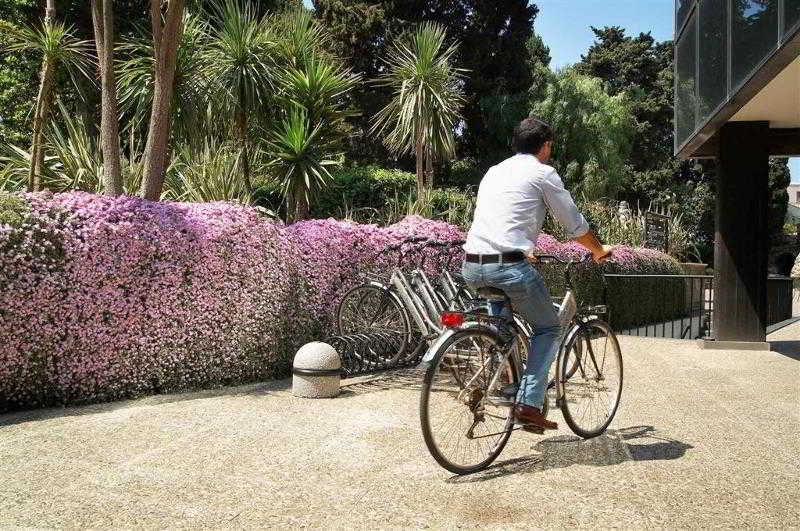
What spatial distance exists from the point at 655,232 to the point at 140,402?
1532cm

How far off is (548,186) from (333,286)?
159 inches

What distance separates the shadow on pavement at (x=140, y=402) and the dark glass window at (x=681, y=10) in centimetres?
924

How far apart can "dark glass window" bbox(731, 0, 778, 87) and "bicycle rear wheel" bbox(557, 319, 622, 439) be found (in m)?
3.44

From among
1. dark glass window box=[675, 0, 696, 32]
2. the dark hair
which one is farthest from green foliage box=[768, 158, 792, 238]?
the dark hair

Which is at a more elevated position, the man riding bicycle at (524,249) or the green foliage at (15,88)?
the green foliage at (15,88)

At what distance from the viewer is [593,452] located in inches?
180

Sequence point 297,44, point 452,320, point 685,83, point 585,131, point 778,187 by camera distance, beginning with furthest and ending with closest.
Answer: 1. point 778,187
2. point 585,131
3. point 297,44
4. point 685,83
5. point 452,320

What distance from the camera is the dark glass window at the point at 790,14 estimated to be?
5770 millimetres

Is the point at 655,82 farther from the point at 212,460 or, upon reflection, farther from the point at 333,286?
the point at 212,460

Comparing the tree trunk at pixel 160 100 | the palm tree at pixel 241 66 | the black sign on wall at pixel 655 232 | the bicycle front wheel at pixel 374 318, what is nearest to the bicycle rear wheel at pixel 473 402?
the bicycle front wheel at pixel 374 318

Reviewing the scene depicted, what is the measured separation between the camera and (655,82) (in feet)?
155

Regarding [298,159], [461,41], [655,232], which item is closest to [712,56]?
[298,159]

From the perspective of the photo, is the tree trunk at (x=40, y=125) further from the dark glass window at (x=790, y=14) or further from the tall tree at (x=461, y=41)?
the tall tree at (x=461, y=41)

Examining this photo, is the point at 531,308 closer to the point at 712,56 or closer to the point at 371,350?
the point at 371,350
